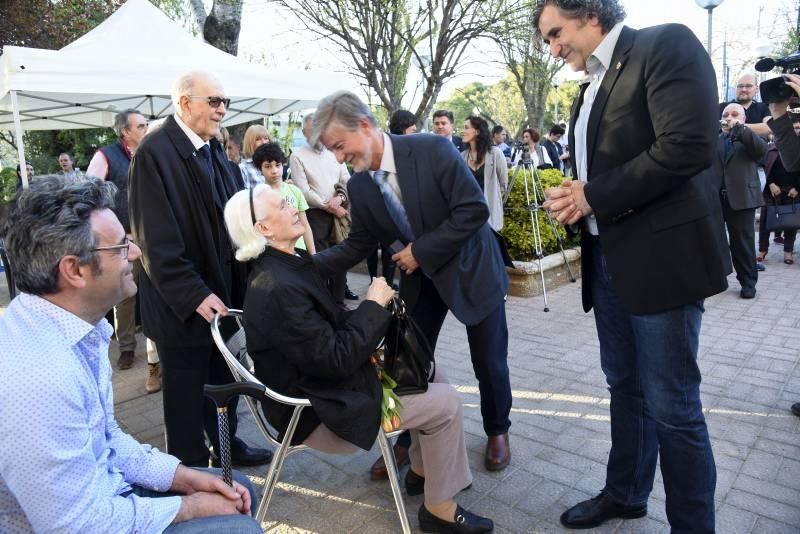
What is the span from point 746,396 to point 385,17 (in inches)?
333

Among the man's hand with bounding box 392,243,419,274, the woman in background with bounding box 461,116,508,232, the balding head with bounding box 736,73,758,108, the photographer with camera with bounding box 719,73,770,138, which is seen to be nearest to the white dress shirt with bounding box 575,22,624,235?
the man's hand with bounding box 392,243,419,274

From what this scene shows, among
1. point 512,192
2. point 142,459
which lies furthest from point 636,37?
point 512,192

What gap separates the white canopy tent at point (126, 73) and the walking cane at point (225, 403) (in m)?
4.50

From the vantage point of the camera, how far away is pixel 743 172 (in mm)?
5812

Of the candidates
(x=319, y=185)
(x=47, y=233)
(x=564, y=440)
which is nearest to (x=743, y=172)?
(x=564, y=440)

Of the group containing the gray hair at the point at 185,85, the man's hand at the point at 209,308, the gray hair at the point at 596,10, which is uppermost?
the gray hair at the point at 596,10

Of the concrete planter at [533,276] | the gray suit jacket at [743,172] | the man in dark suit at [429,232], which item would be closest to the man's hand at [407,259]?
the man in dark suit at [429,232]

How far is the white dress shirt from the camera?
186 cm

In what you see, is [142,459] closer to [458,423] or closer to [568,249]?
[458,423]

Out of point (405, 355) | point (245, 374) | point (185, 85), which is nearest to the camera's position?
point (245, 374)

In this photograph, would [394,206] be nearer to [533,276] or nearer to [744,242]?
[533,276]

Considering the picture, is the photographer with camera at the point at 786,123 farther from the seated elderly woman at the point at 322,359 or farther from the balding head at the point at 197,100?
the balding head at the point at 197,100

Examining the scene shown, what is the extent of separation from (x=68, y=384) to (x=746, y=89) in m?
6.96

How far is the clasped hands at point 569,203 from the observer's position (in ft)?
6.24
